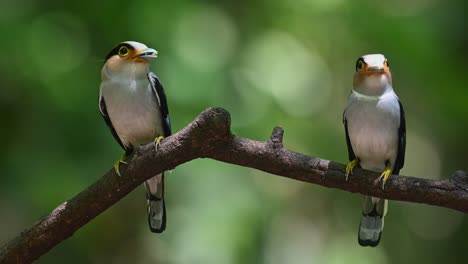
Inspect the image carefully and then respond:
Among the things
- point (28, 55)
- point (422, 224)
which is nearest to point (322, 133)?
point (422, 224)

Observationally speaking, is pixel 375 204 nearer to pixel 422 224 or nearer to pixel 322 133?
pixel 322 133

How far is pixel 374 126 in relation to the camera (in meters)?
3.87

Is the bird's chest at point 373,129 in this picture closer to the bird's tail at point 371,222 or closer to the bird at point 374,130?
the bird at point 374,130

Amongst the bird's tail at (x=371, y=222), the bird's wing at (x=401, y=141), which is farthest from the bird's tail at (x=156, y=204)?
the bird's wing at (x=401, y=141)

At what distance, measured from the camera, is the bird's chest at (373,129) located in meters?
3.83

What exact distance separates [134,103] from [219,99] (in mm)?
1271

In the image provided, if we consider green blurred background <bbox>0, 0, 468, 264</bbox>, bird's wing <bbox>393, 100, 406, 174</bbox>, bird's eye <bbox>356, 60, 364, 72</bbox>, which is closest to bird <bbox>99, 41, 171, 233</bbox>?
green blurred background <bbox>0, 0, 468, 264</bbox>

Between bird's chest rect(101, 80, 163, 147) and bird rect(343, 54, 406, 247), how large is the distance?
100cm

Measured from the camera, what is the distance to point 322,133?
5.93 meters

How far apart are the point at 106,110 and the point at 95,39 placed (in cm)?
170

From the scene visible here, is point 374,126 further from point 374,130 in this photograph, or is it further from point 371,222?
point 371,222

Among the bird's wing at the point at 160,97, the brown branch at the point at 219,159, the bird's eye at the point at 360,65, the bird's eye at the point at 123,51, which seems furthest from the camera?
the bird's wing at the point at 160,97

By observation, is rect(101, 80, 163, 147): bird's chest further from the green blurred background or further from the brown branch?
the green blurred background

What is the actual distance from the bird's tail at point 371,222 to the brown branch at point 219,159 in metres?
0.55
